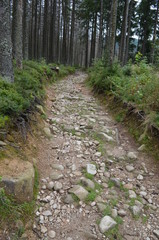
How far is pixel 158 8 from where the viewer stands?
1703 centimetres

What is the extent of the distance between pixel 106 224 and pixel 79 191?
63 centimetres

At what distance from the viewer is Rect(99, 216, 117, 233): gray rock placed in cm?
215

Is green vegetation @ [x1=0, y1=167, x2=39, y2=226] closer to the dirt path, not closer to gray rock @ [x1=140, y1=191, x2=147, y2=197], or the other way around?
the dirt path

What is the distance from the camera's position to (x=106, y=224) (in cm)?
219

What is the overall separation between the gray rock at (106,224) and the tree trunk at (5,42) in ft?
13.2

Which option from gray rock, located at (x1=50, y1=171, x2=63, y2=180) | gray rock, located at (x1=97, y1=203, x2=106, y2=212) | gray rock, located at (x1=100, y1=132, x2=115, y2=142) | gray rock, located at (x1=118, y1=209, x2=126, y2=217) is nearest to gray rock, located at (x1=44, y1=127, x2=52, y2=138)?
gray rock, located at (x1=50, y1=171, x2=63, y2=180)

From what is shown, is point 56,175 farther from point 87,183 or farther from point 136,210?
point 136,210

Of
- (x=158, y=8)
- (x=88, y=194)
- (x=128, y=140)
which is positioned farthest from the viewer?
(x=158, y=8)

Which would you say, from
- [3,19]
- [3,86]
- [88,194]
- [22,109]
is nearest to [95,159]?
[88,194]

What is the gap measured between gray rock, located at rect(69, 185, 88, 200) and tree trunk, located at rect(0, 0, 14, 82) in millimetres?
3385

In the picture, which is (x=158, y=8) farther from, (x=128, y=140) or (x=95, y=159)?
(x=95, y=159)

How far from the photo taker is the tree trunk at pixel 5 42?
4.23m

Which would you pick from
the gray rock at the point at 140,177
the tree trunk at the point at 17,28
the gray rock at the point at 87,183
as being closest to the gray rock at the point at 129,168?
the gray rock at the point at 140,177

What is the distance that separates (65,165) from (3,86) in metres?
2.39
